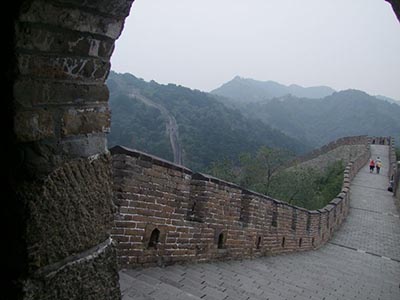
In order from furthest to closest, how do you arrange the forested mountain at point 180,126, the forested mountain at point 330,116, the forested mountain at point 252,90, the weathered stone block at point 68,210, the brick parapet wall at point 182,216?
the forested mountain at point 252,90 < the forested mountain at point 330,116 < the forested mountain at point 180,126 < the brick parapet wall at point 182,216 < the weathered stone block at point 68,210

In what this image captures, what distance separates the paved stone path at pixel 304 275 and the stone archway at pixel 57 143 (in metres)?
1.57

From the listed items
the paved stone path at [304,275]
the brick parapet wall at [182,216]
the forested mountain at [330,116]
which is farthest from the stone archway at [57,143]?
the forested mountain at [330,116]

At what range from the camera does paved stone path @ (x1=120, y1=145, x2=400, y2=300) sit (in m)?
3.85

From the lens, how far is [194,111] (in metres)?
51.0

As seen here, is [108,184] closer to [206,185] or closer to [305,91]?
[206,185]

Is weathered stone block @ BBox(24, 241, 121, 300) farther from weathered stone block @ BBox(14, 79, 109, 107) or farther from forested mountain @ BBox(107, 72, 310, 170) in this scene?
forested mountain @ BBox(107, 72, 310, 170)

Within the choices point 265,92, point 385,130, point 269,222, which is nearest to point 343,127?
point 385,130

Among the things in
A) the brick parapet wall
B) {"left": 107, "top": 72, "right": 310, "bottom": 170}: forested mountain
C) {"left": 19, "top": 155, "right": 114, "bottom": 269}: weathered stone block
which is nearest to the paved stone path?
the brick parapet wall

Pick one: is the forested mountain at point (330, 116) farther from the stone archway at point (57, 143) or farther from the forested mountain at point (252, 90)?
the stone archway at point (57, 143)

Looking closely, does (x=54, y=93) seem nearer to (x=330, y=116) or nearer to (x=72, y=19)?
(x=72, y=19)

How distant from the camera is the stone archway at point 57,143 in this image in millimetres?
1449

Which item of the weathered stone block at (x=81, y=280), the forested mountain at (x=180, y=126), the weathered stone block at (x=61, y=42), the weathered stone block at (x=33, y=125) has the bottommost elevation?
the weathered stone block at (x=81, y=280)

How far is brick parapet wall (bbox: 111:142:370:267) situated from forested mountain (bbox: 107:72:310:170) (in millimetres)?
29368

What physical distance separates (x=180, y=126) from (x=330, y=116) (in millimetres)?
65498
